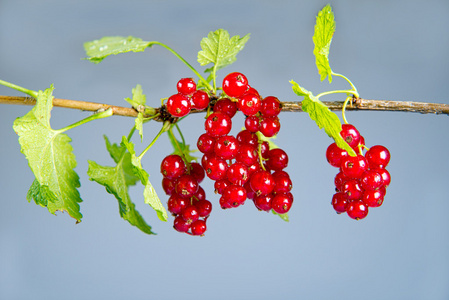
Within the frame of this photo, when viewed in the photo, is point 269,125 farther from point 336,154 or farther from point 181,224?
point 181,224

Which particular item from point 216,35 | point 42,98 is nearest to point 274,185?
point 216,35

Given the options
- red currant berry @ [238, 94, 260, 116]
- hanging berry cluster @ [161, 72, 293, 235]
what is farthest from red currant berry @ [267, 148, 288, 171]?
red currant berry @ [238, 94, 260, 116]

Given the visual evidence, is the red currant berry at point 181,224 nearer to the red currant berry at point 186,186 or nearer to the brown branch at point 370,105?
the red currant berry at point 186,186

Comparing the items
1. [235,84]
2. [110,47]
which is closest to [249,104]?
[235,84]

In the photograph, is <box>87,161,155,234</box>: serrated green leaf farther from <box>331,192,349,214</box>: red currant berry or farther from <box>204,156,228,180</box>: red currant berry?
<box>331,192,349,214</box>: red currant berry

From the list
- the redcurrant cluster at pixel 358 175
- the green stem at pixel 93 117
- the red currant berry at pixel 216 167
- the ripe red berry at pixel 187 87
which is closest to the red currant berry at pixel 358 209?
the redcurrant cluster at pixel 358 175

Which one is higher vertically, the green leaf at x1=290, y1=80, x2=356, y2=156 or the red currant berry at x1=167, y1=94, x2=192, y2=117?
the red currant berry at x1=167, y1=94, x2=192, y2=117
